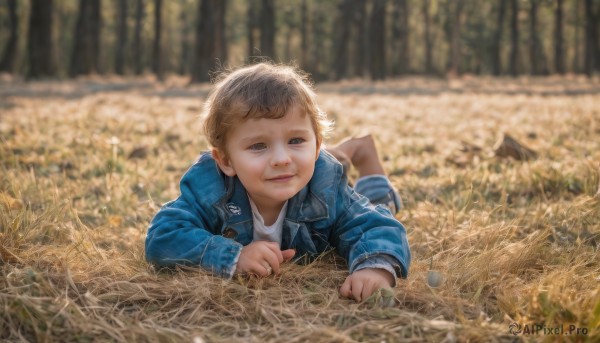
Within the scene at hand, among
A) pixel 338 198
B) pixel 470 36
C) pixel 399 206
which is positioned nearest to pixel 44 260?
pixel 338 198

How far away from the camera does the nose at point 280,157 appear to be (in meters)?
2.28

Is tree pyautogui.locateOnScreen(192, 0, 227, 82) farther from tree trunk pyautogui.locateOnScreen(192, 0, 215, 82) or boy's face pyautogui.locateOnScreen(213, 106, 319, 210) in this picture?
boy's face pyautogui.locateOnScreen(213, 106, 319, 210)

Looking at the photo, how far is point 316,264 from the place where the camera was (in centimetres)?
258

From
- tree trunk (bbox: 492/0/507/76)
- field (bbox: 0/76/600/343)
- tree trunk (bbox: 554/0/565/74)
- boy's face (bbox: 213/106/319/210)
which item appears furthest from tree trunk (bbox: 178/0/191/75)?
boy's face (bbox: 213/106/319/210)

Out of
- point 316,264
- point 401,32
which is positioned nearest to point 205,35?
point 316,264

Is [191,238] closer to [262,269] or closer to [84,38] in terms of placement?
[262,269]

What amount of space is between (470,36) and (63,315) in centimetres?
5015

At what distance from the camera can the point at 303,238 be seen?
261 cm

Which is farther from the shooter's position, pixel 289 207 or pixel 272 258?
pixel 289 207

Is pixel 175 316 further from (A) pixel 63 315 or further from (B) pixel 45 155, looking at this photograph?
(B) pixel 45 155

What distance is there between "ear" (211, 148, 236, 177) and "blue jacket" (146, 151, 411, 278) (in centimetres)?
4

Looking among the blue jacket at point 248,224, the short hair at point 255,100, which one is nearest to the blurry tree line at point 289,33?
the short hair at point 255,100

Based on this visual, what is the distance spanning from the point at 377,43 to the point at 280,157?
2231 cm

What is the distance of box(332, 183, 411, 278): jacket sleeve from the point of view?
234cm
